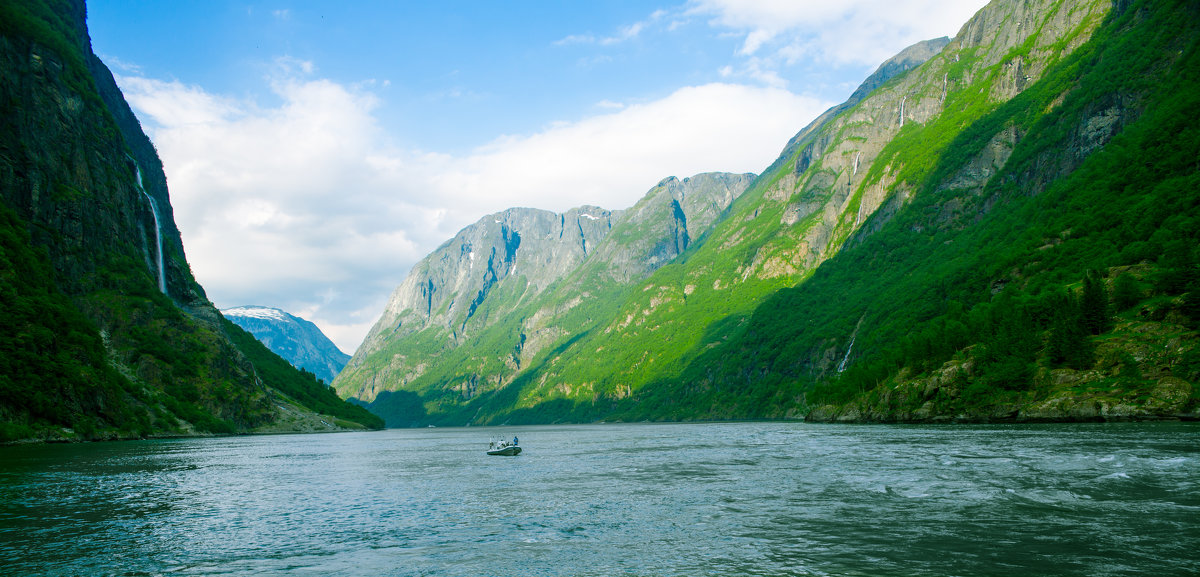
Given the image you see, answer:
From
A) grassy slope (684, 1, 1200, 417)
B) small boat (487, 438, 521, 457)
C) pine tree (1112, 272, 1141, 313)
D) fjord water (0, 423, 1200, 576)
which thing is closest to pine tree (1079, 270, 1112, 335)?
pine tree (1112, 272, 1141, 313)

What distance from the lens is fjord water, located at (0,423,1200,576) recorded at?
22.9 m

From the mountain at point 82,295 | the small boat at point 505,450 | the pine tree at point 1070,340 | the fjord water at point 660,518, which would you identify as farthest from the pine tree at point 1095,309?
the mountain at point 82,295

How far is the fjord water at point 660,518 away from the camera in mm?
22906

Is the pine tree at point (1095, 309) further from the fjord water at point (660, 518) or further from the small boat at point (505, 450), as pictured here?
the small boat at point (505, 450)

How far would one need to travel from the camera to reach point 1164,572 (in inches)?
750

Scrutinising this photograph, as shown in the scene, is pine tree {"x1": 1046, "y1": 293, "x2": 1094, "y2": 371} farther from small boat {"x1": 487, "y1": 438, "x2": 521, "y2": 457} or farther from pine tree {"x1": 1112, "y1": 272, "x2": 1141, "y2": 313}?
small boat {"x1": 487, "y1": 438, "x2": 521, "y2": 457}

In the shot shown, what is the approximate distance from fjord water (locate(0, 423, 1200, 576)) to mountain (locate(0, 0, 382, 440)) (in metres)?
58.4

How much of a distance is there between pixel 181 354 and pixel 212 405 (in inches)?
604

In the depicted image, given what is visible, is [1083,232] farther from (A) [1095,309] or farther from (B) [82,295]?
(B) [82,295]

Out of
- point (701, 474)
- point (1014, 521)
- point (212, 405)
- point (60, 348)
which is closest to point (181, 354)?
point (212, 405)

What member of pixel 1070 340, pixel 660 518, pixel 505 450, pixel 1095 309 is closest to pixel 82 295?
pixel 505 450

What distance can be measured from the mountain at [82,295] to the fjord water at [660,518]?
58.4 m

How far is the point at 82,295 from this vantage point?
147875 mm

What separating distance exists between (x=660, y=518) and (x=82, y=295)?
560 ft
